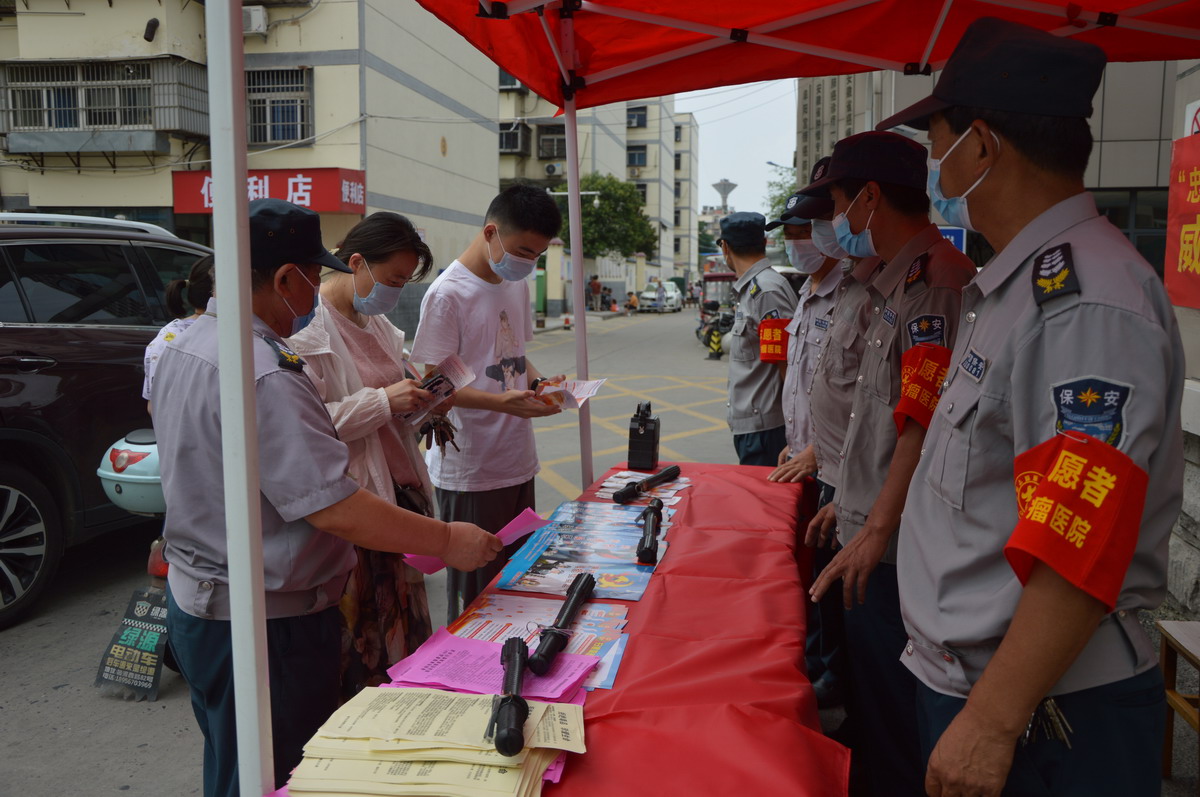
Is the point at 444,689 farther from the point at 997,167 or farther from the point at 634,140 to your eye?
the point at 634,140

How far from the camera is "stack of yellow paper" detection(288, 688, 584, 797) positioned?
49.8 inches

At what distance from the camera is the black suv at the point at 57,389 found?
3.89 metres

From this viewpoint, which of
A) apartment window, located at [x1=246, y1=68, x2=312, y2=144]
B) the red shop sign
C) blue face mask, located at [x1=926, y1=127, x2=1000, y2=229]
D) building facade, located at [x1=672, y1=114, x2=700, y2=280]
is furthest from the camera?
building facade, located at [x1=672, y1=114, x2=700, y2=280]

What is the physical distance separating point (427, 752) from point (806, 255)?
9.71 feet

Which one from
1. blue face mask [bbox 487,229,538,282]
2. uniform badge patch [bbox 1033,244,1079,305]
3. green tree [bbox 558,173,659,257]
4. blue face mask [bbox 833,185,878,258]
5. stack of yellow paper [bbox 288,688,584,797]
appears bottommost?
stack of yellow paper [bbox 288,688,584,797]

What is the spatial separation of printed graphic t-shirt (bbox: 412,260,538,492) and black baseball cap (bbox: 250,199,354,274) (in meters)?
1.11

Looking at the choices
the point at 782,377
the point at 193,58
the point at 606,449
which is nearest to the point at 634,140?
the point at 193,58

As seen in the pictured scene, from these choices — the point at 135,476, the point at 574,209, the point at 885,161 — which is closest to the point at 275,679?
the point at 885,161

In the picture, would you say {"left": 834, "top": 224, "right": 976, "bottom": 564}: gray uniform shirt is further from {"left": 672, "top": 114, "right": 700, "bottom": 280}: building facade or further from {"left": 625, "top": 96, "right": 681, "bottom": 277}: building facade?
{"left": 672, "top": 114, "right": 700, "bottom": 280}: building facade

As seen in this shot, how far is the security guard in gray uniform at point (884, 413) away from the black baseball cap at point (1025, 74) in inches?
29.6

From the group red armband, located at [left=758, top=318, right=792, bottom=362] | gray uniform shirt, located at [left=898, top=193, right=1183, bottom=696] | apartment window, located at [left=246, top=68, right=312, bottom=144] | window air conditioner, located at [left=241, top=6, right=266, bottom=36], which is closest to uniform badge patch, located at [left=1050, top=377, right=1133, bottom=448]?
gray uniform shirt, located at [left=898, top=193, right=1183, bottom=696]

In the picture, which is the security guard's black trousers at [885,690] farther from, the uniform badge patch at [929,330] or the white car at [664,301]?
the white car at [664,301]

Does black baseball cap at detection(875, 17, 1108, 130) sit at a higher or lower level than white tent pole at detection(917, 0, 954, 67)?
lower

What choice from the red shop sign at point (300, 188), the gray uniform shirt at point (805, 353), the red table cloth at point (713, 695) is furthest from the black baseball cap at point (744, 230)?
the red shop sign at point (300, 188)
